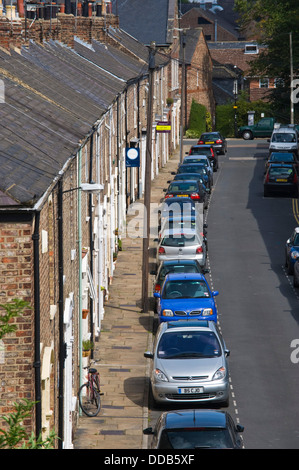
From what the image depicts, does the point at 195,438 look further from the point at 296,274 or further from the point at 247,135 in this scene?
the point at 247,135

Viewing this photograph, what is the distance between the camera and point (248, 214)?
41.2 m

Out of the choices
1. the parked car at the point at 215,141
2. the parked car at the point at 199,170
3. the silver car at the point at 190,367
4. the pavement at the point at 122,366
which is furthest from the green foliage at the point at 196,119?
the silver car at the point at 190,367

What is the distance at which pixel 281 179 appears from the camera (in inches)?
1747

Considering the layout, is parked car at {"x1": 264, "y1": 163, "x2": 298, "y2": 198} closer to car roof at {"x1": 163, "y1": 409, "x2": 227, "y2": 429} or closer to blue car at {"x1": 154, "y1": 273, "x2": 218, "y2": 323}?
blue car at {"x1": 154, "y1": 273, "x2": 218, "y2": 323}

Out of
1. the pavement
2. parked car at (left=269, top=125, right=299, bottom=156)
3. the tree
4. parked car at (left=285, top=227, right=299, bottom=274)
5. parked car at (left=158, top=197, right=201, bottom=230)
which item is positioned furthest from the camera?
the tree

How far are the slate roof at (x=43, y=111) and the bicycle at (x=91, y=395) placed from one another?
17.9 ft

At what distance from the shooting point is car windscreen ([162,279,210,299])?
25219 mm

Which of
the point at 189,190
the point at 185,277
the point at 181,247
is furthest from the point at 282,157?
the point at 185,277

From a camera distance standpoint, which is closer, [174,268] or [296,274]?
[174,268]

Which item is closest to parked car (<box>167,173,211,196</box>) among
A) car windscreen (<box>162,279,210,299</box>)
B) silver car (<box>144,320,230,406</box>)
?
car windscreen (<box>162,279,210,299</box>)

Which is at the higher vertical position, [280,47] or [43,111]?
[280,47]

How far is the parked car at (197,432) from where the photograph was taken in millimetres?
14086

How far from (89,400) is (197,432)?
605 centimetres

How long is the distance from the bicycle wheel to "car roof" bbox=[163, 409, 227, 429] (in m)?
4.77
